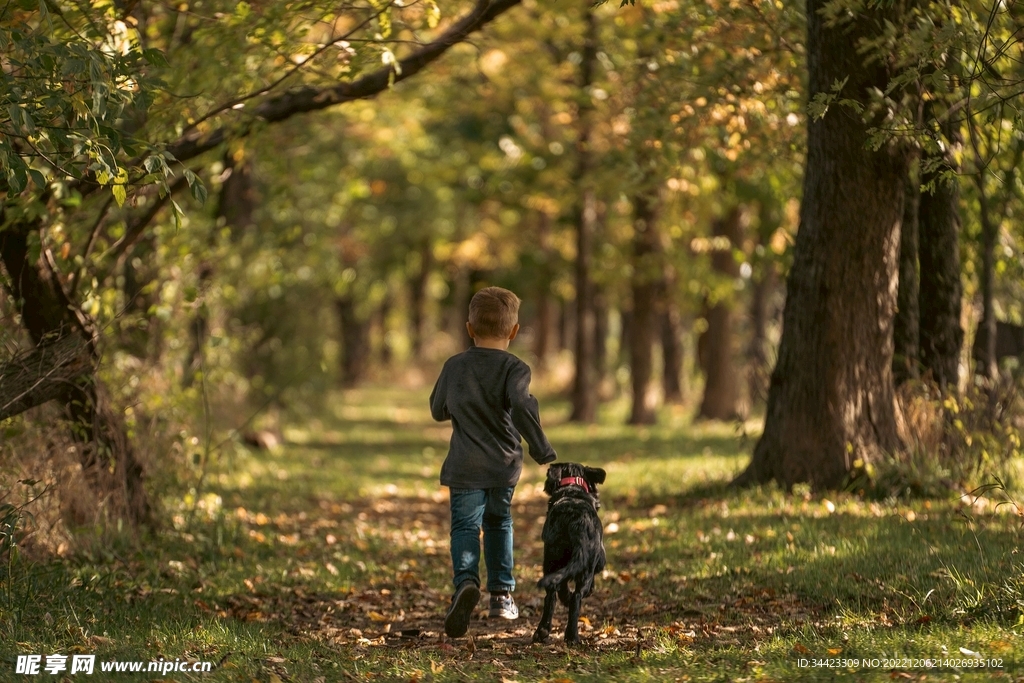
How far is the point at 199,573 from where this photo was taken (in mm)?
8203

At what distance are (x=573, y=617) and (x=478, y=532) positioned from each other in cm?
79

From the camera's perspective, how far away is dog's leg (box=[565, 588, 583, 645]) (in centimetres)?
584

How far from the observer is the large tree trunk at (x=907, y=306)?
34.6 ft

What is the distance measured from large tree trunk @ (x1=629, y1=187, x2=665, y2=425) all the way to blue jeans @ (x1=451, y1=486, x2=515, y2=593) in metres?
14.7

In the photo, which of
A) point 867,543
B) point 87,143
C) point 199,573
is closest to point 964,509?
point 867,543

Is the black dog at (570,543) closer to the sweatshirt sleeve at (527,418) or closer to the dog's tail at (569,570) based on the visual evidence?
the dog's tail at (569,570)

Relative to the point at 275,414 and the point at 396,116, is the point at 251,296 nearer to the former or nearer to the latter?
the point at 275,414

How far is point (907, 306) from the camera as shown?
10.7 metres

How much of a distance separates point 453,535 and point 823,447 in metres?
4.97

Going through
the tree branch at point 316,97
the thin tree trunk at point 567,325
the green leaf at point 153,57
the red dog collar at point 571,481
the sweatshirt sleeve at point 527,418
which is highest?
the tree branch at point 316,97

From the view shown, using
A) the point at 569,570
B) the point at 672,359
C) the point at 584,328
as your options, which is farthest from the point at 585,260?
the point at 569,570

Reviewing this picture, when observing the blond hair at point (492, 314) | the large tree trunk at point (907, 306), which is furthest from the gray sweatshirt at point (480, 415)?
the large tree trunk at point (907, 306)

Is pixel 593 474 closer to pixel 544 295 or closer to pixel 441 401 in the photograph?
pixel 441 401

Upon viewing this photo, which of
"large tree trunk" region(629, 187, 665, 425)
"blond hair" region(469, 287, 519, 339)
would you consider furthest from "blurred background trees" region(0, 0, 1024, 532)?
"blond hair" region(469, 287, 519, 339)
